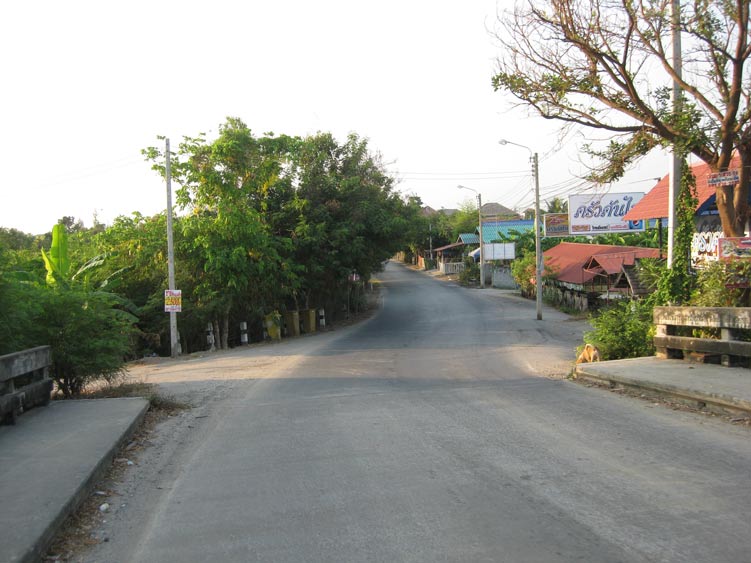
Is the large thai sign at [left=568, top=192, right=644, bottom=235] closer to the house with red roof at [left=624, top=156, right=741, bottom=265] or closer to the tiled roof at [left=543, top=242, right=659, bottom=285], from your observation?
the tiled roof at [left=543, top=242, right=659, bottom=285]

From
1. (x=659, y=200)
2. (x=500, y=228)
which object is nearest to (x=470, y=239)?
(x=500, y=228)

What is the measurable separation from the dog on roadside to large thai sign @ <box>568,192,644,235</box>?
2986 centimetres

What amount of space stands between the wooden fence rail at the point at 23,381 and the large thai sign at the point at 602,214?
123 ft

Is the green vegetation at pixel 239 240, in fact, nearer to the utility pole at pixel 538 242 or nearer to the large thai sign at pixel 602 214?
the utility pole at pixel 538 242

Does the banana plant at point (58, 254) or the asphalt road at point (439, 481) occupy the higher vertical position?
the banana plant at point (58, 254)

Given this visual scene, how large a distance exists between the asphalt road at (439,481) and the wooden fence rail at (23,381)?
189 centimetres

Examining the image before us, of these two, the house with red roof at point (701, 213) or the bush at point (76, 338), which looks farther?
the house with red roof at point (701, 213)

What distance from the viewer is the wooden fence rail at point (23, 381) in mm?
7312

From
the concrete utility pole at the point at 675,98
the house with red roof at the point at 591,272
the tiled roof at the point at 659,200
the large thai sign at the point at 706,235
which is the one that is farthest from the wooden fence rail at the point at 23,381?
the house with red roof at the point at 591,272

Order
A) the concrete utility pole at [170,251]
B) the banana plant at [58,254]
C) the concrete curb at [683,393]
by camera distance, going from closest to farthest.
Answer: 1. the concrete curb at [683,393]
2. the banana plant at [58,254]
3. the concrete utility pole at [170,251]

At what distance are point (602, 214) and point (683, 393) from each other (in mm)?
36676

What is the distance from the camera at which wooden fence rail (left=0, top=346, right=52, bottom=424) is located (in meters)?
7.31

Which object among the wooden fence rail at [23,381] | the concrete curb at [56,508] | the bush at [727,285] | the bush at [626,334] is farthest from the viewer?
the bush at [626,334]

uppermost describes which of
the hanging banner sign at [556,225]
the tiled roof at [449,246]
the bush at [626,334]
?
the tiled roof at [449,246]
